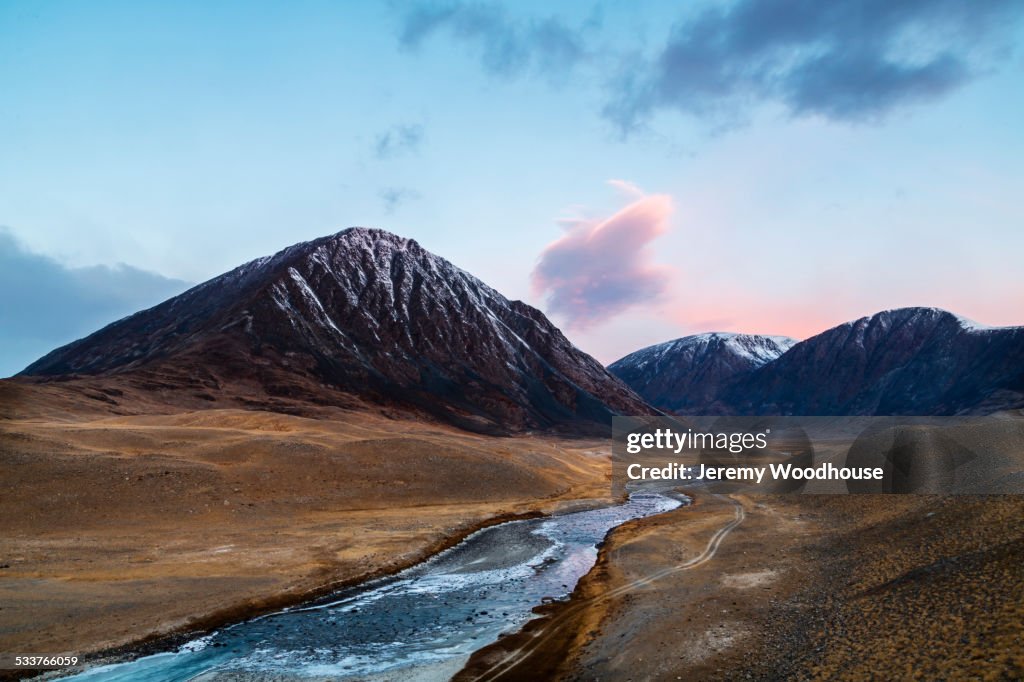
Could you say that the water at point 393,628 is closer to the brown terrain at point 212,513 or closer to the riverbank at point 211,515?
the riverbank at point 211,515

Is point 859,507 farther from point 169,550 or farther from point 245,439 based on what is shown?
point 245,439

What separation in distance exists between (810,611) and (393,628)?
1600 cm

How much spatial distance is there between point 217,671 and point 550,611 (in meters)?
12.9

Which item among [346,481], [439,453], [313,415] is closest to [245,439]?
[346,481]

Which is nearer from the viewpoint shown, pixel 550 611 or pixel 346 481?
pixel 550 611

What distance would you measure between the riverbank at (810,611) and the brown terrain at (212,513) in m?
13.3

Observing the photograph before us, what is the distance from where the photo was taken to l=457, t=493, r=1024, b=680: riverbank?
56.6 feet

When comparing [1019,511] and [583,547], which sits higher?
[1019,511]

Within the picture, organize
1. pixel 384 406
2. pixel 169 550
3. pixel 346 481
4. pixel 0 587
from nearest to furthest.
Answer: pixel 0 587, pixel 169 550, pixel 346 481, pixel 384 406

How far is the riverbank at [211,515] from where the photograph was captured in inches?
966

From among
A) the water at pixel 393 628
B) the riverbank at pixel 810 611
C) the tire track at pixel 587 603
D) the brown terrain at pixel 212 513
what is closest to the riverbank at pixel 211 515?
the brown terrain at pixel 212 513

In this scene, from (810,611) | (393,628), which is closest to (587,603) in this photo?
(393,628)

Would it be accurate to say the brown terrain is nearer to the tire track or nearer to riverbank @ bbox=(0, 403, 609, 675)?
riverbank @ bbox=(0, 403, 609, 675)

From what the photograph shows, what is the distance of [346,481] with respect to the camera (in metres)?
57.1
